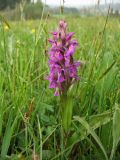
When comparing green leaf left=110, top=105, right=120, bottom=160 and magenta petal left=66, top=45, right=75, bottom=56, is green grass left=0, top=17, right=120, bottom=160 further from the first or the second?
magenta petal left=66, top=45, right=75, bottom=56

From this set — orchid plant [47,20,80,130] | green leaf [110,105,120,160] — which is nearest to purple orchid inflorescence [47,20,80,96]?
orchid plant [47,20,80,130]

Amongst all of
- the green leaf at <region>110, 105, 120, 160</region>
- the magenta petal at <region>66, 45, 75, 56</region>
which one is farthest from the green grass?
the magenta petal at <region>66, 45, 75, 56</region>

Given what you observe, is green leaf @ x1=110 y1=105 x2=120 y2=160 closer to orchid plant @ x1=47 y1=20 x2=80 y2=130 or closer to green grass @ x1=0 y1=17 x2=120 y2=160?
green grass @ x1=0 y1=17 x2=120 y2=160

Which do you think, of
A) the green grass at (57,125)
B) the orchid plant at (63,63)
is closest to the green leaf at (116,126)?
the green grass at (57,125)

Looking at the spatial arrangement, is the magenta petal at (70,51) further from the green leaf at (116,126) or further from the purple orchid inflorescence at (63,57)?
the green leaf at (116,126)

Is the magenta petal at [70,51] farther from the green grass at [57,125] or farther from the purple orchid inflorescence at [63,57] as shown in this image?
the green grass at [57,125]

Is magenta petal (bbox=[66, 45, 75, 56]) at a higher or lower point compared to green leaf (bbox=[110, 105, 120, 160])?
higher

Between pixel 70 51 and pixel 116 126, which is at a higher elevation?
pixel 70 51

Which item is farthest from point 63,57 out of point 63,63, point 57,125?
point 57,125

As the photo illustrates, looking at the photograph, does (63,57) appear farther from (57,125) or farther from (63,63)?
(57,125)

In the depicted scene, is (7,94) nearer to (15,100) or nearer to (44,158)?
(15,100)

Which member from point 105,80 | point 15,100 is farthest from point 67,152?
point 105,80

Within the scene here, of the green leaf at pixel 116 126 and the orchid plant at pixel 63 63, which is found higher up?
the orchid plant at pixel 63 63
